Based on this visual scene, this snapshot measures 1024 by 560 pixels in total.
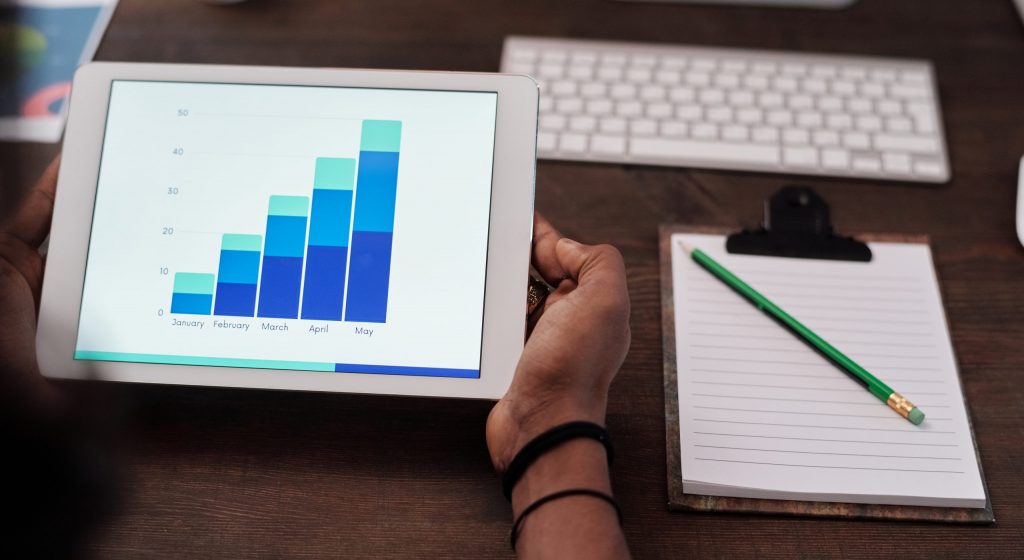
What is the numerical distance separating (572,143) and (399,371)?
34 centimetres

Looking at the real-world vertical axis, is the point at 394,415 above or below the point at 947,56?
below

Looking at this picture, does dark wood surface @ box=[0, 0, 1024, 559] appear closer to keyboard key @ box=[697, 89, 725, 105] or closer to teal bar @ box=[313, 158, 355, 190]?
keyboard key @ box=[697, 89, 725, 105]

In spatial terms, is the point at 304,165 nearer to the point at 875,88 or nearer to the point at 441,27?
the point at 441,27

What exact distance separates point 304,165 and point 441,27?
0.37m

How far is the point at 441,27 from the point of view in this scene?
89 centimetres

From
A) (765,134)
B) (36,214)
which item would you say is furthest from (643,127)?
(36,214)

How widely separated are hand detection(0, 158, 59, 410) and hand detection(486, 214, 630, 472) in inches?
13.8

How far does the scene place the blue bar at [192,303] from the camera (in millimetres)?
580

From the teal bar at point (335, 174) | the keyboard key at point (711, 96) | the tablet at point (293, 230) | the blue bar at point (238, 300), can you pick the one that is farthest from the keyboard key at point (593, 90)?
the blue bar at point (238, 300)

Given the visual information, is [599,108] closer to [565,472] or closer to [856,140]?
[856,140]

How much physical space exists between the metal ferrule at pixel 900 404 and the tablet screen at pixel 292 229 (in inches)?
14.1

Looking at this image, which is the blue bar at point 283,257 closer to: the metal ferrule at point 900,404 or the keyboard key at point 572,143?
the keyboard key at point 572,143

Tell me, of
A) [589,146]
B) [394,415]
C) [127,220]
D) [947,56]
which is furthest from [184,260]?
[947,56]

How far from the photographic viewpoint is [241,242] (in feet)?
1.92
